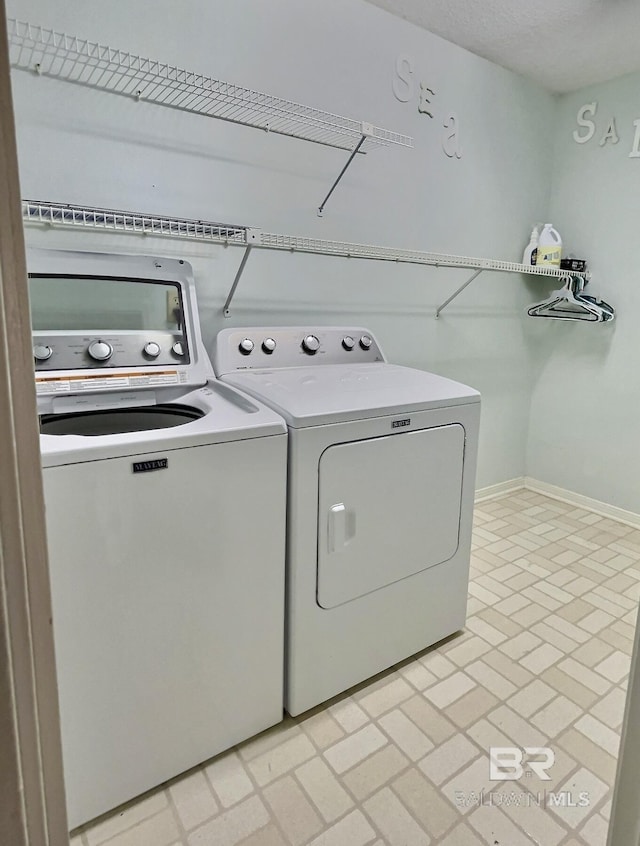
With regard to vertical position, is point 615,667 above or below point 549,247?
below

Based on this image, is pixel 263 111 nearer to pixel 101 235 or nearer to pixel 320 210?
pixel 320 210

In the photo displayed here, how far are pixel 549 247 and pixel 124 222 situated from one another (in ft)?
8.13

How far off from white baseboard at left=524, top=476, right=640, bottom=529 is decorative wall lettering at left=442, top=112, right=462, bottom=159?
2228 millimetres

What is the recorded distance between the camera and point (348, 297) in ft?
8.02

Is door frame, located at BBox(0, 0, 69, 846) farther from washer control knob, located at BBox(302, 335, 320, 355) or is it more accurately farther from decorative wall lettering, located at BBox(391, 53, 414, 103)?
decorative wall lettering, located at BBox(391, 53, 414, 103)

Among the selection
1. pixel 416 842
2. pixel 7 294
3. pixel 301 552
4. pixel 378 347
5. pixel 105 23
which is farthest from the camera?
pixel 378 347

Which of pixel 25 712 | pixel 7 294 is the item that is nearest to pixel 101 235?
pixel 7 294

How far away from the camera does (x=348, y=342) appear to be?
2.20 m

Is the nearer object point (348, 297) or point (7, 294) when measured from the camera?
point (7, 294)

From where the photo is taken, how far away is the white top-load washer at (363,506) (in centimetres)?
148

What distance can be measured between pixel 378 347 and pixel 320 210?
2.19 ft

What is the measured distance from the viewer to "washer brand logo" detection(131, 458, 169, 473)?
1.18 metres

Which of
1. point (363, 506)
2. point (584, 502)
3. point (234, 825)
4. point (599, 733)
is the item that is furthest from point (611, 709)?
point (584, 502)

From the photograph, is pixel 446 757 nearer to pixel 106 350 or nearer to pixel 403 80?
pixel 106 350
